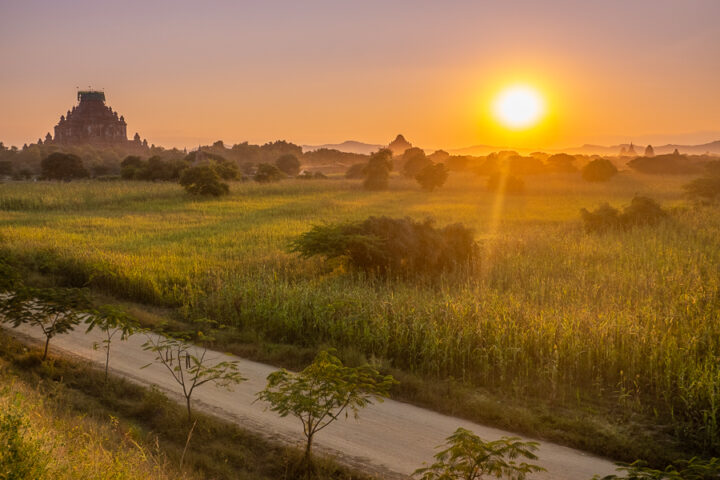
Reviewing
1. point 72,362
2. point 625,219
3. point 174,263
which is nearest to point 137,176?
point 174,263

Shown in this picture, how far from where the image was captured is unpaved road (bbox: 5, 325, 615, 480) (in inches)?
298

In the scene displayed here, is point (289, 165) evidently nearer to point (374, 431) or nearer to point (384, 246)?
point (384, 246)

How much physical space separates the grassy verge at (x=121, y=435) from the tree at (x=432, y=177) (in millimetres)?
59440

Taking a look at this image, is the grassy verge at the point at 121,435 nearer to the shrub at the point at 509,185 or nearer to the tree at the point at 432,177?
the tree at the point at 432,177

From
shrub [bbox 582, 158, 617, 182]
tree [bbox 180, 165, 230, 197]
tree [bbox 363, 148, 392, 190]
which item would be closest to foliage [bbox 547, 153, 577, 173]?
shrub [bbox 582, 158, 617, 182]

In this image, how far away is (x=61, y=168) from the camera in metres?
75.9

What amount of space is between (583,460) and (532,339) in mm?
3630

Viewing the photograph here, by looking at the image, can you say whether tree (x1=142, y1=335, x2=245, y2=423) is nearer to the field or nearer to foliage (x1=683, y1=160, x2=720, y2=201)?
the field

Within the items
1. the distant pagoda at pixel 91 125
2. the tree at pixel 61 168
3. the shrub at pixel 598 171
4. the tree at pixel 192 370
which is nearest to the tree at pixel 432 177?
the shrub at pixel 598 171

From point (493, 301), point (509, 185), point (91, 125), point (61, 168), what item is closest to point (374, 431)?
point (493, 301)

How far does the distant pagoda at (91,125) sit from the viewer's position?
167 meters

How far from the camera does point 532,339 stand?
1125 centimetres

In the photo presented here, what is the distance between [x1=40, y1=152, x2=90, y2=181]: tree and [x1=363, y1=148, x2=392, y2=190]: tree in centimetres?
4312

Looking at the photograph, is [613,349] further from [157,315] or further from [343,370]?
[157,315]
